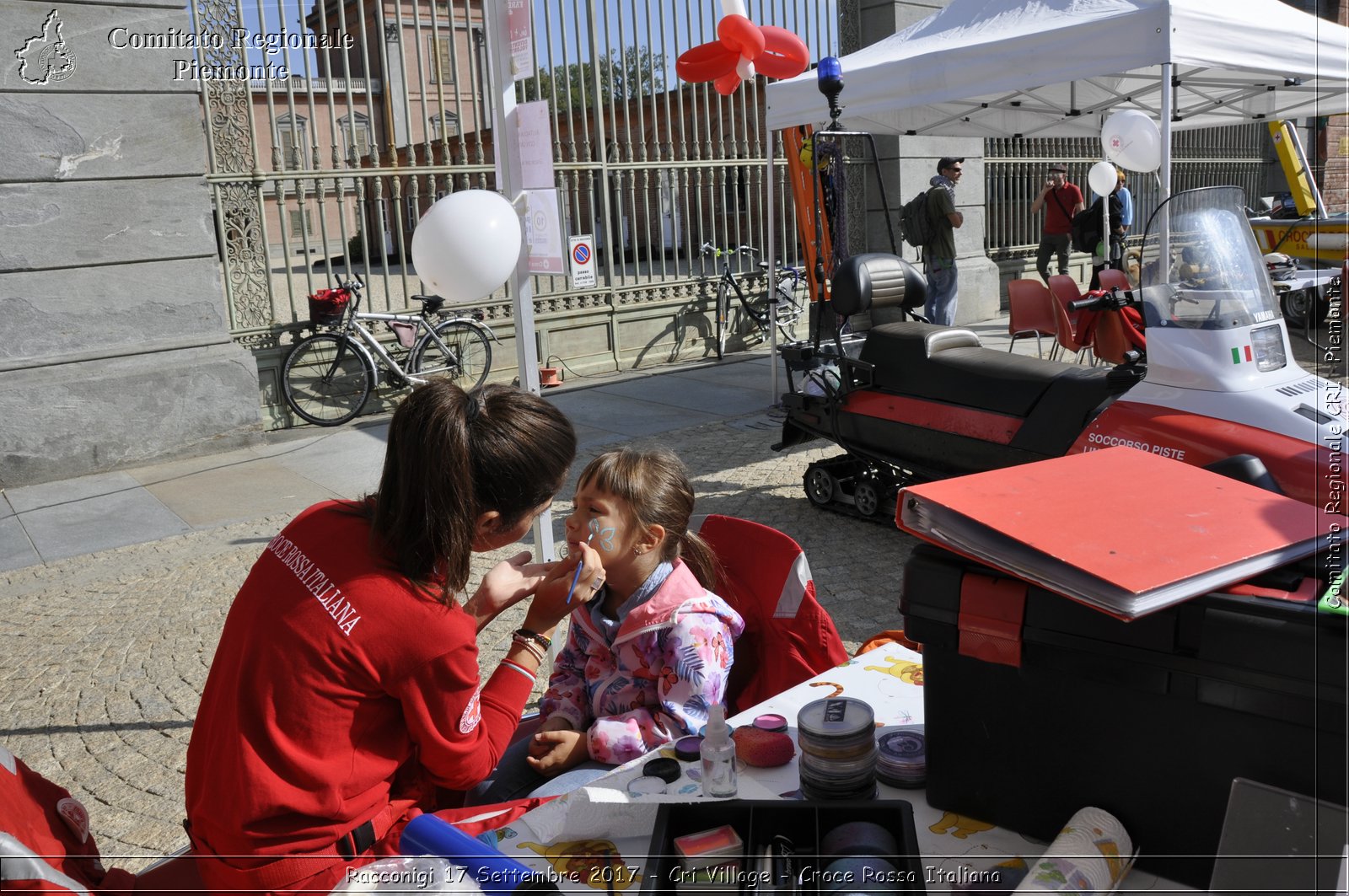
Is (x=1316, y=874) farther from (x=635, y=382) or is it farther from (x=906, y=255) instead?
(x=906, y=255)

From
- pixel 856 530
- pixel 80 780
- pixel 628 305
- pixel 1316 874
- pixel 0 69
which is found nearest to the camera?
pixel 1316 874

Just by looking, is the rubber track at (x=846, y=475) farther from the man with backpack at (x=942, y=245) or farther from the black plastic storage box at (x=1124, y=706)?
the man with backpack at (x=942, y=245)

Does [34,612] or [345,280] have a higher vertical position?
[345,280]

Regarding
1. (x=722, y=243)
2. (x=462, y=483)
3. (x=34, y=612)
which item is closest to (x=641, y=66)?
(x=722, y=243)

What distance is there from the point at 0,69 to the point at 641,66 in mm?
5807

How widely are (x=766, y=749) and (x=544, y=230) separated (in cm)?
196

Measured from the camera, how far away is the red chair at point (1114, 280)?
790cm

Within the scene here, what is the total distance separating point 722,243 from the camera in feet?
37.3

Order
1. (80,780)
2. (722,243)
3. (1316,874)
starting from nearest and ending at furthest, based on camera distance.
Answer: (1316,874), (80,780), (722,243)

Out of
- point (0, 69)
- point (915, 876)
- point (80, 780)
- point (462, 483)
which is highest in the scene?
point (0, 69)

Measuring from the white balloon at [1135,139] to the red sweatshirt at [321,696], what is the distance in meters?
7.75

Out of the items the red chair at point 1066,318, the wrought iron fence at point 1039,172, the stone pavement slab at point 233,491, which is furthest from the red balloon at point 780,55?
the wrought iron fence at point 1039,172

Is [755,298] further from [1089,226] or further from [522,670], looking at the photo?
[522,670]

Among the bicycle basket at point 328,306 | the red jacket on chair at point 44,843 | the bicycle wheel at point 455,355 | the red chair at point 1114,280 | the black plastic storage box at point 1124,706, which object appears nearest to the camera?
the black plastic storage box at point 1124,706
